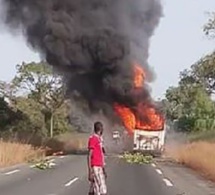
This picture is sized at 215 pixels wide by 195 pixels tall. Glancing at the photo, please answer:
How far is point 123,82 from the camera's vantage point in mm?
44938

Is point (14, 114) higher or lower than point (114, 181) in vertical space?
higher

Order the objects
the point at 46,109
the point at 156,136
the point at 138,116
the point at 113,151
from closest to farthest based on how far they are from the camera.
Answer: the point at 156,136 < the point at 138,116 < the point at 113,151 < the point at 46,109

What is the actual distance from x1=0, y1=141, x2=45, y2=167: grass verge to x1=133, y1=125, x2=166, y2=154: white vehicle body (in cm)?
865

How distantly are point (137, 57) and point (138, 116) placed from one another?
14.4 ft

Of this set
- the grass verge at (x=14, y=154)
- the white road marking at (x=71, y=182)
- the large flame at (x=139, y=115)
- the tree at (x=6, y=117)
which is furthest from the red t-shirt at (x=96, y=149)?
the tree at (x=6, y=117)

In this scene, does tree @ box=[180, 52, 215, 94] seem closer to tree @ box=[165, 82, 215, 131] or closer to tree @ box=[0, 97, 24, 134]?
tree @ box=[165, 82, 215, 131]

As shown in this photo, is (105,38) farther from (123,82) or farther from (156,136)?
(156,136)

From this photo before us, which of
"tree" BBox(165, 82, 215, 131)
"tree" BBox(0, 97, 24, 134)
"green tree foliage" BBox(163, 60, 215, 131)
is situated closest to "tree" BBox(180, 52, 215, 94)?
"green tree foliage" BBox(163, 60, 215, 131)

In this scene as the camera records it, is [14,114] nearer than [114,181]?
No

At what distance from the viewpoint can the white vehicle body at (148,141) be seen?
41.8 meters

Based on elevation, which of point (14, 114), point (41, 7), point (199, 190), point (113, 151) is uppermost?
point (41, 7)

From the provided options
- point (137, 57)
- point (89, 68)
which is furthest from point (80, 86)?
point (137, 57)

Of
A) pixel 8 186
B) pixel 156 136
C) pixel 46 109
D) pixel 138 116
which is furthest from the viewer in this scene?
pixel 46 109

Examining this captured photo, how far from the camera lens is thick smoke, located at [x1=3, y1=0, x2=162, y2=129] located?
43156mm
